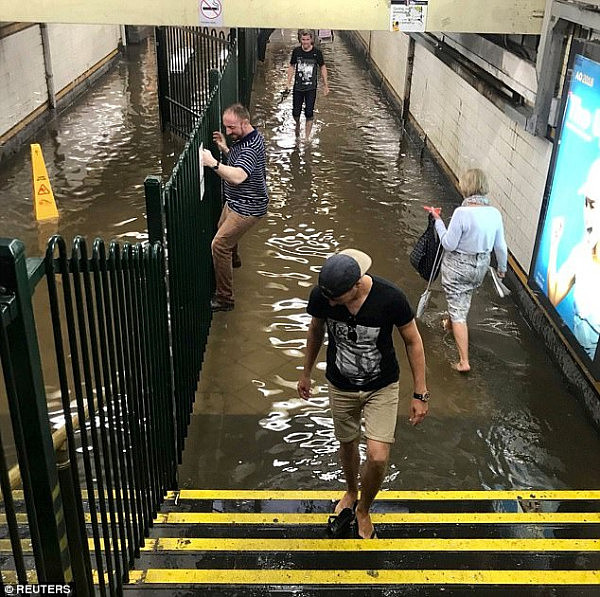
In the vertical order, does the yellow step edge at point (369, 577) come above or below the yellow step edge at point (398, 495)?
above

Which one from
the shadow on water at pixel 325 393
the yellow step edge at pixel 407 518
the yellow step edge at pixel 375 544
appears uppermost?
the yellow step edge at pixel 375 544

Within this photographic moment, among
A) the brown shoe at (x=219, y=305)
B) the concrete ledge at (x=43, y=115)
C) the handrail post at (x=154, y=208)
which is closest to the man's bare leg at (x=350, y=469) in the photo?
the handrail post at (x=154, y=208)

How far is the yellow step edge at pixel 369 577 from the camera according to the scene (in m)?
3.24

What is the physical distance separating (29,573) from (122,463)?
86 centimetres

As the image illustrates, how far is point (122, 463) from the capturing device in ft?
9.09

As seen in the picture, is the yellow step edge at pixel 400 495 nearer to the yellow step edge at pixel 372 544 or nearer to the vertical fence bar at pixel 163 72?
the yellow step edge at pixel 372 544

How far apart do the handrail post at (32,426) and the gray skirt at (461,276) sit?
3.94m

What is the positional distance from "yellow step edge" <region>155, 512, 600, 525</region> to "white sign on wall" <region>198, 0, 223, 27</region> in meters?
4.26

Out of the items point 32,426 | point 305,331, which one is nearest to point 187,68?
point 305,331

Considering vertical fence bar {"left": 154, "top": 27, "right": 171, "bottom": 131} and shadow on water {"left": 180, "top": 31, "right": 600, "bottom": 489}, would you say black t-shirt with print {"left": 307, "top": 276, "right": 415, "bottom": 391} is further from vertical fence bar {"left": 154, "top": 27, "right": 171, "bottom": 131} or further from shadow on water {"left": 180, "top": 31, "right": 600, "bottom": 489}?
vertical fence bar {"left": 154, "top": 27, "right": 171, "bottom": 131}

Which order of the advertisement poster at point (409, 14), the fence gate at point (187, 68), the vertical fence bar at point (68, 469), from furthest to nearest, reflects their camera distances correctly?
the fence gate at point (187, 68) → the advertisement poster at point (409, 14) → the vertical fence bar at point (68, 469)

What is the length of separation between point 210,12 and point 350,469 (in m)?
4.25

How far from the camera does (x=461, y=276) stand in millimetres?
5320

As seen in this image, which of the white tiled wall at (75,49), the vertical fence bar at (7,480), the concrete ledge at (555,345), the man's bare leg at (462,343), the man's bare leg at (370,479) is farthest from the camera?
the white tiled wall at (75,49)
